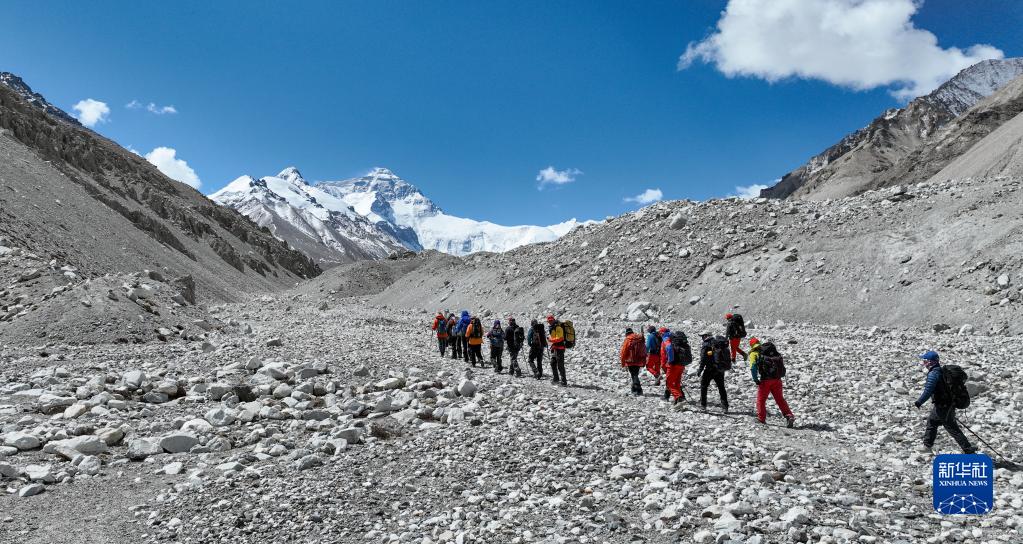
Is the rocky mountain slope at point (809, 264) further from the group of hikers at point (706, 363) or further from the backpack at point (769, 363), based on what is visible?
the backpack at point (769, 363)

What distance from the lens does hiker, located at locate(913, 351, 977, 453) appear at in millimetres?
9617

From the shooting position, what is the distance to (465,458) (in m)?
9.83

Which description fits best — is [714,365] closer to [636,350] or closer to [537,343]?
[636,350]

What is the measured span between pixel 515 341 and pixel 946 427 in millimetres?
11733

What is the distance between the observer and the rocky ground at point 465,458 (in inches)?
285

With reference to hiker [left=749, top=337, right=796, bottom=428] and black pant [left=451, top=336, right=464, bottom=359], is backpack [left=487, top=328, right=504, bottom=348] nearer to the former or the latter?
black pant [left=451, top=336, right=464, bottom=359]

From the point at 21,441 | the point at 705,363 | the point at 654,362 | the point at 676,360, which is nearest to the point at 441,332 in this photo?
the point at 654,362

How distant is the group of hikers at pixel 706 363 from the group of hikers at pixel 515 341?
3cm

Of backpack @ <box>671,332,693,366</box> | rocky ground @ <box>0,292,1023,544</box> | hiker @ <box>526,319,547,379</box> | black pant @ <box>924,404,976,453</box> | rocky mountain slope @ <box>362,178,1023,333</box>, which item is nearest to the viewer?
rocky ground @ <box>0,292,1023,544</box>

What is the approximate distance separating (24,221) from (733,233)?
191 feet

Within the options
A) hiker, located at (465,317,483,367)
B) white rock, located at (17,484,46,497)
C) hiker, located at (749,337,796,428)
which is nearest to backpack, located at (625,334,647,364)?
hiker, located at (749,337,796,428)

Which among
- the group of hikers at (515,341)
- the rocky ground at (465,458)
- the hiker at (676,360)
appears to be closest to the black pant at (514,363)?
the group of hikers at (515,341)

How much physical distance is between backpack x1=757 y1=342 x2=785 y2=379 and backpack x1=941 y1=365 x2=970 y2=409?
281 cm

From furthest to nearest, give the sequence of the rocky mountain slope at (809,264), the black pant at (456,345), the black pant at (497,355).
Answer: the rocky mountain slope at (809,264) < the black pant at (456,345) < the black pant at (497,355)
